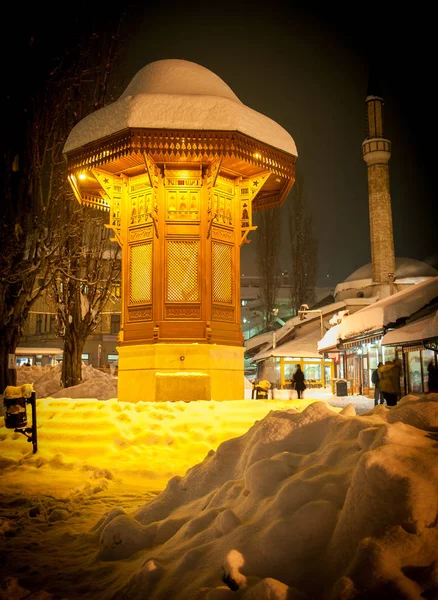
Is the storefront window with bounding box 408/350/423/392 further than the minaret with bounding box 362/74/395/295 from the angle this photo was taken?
No

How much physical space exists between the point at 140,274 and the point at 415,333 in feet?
33.9

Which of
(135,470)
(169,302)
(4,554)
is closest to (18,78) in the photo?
(169,302)

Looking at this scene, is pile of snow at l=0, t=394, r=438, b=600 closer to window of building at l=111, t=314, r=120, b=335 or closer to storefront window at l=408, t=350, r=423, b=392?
storefront window at l=408, t=350, r=423, b=392

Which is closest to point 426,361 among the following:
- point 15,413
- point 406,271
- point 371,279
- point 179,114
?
point 179,114

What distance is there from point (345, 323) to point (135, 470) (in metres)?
20.9

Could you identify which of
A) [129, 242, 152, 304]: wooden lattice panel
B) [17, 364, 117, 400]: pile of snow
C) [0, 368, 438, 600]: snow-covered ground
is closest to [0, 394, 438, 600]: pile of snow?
[0, 368, 438, 600]: snow-covered ground

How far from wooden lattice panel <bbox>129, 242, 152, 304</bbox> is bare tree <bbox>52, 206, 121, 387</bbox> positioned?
8.08 meters

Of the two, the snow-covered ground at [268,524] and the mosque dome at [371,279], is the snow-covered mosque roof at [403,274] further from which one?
the snow-covered ground at [268,524]

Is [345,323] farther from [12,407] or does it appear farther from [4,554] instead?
[4,554]

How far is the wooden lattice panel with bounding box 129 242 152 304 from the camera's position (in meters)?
13.4

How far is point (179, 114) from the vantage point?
39.8 feet

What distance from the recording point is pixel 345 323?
88.1 feet

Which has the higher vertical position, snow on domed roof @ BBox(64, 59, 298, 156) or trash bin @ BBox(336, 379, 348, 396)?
snow on domed roof @ BBox(64, 59, 298, 156)

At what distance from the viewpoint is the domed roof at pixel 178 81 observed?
1328 cm
